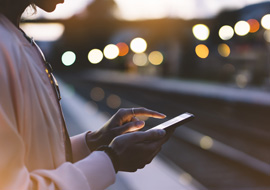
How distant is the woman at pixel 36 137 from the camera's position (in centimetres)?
108

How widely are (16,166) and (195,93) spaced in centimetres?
Answer: 2286

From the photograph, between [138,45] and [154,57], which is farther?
[154,57]

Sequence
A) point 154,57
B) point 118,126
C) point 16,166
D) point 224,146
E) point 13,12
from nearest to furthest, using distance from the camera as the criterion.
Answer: point 16,166 < point 13,12 < point 118,126 < point 224,146 < point 154,57

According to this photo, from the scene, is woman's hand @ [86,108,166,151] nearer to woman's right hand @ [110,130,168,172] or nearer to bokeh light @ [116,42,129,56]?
woman's right hand @ [110,130,168,172]

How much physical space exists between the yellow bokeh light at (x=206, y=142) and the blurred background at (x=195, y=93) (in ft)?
0.11

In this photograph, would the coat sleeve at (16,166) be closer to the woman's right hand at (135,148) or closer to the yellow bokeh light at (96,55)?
the woman's right hand at (135,148)

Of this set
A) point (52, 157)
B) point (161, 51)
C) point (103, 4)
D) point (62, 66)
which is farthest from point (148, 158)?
point (103, 4)

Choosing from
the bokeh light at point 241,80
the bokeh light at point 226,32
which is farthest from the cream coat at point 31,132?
the bokeh light at point 226,32

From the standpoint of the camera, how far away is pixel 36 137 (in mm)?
1192

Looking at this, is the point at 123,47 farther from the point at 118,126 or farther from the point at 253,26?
the point at 118,126

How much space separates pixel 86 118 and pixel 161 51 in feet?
155

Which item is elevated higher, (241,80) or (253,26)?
(253,26)

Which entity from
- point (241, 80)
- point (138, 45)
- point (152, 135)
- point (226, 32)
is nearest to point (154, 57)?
point (138, 45)

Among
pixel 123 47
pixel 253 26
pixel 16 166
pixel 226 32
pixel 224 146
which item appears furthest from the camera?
pixel 123 47
